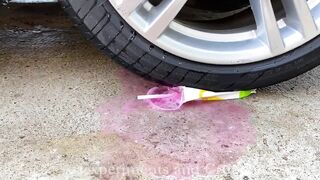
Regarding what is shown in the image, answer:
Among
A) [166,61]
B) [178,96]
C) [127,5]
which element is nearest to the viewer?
[127,5]

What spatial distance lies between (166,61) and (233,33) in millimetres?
276

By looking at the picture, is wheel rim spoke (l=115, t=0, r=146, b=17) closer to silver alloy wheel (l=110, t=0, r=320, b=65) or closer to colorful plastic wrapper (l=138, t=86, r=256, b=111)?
silver alloy wheel (l=110, t=0, r=320, b=65)

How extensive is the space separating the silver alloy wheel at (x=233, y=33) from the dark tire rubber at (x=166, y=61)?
0.03 metres

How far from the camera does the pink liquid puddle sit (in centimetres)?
174

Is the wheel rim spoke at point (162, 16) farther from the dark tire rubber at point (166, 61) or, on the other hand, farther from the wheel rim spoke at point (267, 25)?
the wheel rim spoke at point (267, 25)

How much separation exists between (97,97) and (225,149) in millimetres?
546

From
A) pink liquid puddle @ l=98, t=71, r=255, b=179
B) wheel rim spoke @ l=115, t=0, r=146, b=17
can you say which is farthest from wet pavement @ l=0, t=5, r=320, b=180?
wheel rim spoke @ l=115, t=0, r=146, b=17

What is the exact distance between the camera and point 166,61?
1.88 metres

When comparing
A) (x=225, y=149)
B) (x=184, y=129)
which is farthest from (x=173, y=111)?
(x=225, y=149)

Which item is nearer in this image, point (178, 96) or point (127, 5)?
point (127, 5)

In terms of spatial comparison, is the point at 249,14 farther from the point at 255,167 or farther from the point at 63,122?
the point at 63,122

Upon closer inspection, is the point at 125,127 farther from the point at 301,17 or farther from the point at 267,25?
the point at 301,17

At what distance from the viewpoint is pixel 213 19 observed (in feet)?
7.11

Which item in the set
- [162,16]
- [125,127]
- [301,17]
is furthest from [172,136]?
[301,17]
